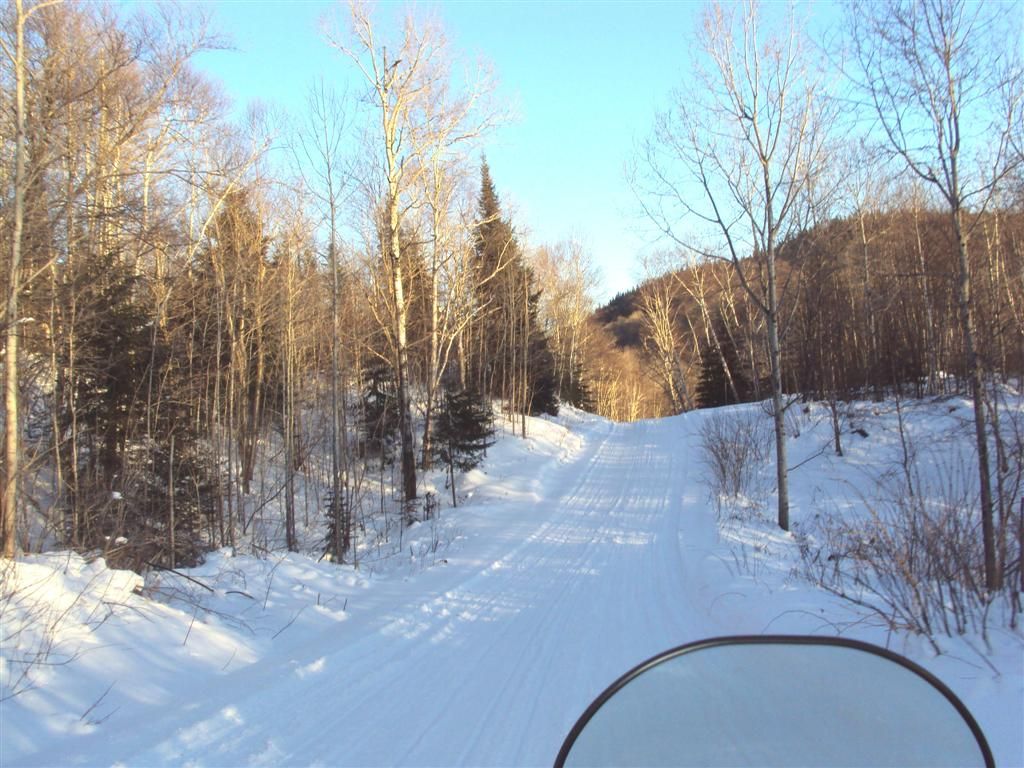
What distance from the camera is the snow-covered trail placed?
143 inches

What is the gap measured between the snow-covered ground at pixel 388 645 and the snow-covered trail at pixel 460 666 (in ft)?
0.06

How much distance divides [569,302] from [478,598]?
3747cm

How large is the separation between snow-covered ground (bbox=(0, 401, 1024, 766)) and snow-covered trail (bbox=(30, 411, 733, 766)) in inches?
0.8

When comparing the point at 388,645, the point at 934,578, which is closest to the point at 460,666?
the point at 388,645

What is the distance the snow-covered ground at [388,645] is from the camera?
12.0 feet

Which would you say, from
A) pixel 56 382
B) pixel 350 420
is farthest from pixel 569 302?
pixel 56 382

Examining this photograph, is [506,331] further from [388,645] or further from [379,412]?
[388,645]

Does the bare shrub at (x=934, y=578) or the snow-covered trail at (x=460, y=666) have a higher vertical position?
the bare shrub at (x=934, y=578)

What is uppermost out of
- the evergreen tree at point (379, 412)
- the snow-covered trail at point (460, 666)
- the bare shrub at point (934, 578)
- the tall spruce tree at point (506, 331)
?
the tall spruce tree at point (506, 331)

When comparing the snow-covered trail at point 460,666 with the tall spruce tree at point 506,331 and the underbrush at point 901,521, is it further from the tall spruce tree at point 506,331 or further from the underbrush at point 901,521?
the tall spruce tree at point 506,331

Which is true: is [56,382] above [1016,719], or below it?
above

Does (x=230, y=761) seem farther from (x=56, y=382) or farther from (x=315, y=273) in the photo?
(x=315, y=273)

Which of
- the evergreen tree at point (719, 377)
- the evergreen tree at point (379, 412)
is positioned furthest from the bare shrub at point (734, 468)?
the evergreen tree at point (719, 377)

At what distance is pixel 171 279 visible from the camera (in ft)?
49.7
